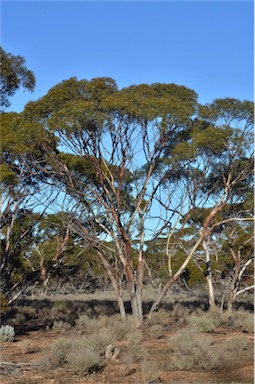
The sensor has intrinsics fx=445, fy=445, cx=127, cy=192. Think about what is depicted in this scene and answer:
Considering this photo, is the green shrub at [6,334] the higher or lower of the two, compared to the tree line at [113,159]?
lower

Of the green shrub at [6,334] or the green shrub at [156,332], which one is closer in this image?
the green shrub at [6,334]

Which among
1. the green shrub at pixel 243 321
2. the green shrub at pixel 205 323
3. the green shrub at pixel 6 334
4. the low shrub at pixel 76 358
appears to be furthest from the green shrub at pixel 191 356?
the green shrub at pixel 243 321

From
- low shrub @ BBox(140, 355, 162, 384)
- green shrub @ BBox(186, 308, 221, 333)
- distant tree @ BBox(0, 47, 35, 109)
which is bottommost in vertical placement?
low shrub @ BBox(140, 355, 162, 384)

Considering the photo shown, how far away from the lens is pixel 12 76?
13.8 meters

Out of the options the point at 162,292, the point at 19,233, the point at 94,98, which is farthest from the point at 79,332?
the point at 94,98

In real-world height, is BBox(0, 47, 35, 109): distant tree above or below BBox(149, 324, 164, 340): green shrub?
above

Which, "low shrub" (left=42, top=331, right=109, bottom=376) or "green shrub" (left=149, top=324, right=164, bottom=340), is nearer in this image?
"low shrub" (left=42, top=331, right=109, bottom=376)

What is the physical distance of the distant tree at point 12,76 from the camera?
1345cm

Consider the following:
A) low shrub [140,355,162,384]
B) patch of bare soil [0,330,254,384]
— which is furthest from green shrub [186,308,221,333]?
low shrub [140,355,162,384]

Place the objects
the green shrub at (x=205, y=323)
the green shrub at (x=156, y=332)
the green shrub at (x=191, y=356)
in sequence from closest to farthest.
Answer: the green shrub at (x=191, y=356)
the green shrub at (x=156, y=332)
the green shrub at (x=205, y=323)

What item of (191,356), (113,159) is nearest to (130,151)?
(113,159)

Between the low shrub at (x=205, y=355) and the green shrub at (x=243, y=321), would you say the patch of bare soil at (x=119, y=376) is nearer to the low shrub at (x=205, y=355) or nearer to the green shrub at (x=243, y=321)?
the low shrub at (x=205, y=355)

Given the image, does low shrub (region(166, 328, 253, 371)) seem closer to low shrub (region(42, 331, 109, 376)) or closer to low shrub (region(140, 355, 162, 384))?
low shrub (region(140, 355, 162, 384))

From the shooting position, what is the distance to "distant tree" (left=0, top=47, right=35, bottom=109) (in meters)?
13.4
